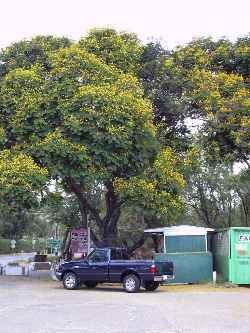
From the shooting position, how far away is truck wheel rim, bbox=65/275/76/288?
74.9 feet

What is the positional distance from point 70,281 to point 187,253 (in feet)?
17.1

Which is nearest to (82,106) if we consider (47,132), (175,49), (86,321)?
(47,132)

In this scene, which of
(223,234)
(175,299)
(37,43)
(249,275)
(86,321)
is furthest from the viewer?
(37,43)

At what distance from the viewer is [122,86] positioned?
2616 centimetres

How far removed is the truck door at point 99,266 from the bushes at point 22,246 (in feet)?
253

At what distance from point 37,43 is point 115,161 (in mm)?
8435

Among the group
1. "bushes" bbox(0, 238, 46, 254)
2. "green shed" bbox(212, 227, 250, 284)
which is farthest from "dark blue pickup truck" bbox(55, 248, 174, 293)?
"bushes" bbox(0, 238, 46, 254)

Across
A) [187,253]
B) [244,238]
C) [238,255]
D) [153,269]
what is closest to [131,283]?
[153,269]

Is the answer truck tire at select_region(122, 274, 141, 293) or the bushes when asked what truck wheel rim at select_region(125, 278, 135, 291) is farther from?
the bushes

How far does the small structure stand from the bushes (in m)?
75.4

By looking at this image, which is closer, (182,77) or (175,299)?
(175,299)

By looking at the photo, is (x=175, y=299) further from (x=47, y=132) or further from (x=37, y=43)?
(x=37, y=43)

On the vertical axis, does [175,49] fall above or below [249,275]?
above

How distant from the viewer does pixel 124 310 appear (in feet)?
51.9
